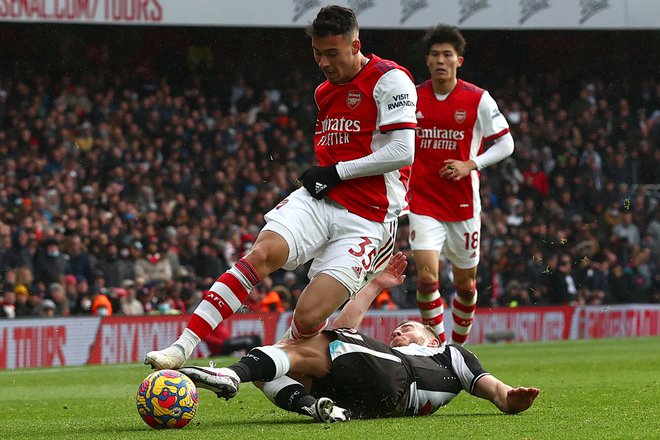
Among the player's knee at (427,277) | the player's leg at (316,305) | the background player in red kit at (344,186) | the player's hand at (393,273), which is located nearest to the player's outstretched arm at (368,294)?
the player's hand at (393,273)

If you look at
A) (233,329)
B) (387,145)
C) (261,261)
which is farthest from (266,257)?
(233,329)

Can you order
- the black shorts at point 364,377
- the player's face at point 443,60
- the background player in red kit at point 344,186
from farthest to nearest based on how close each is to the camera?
the player's face at point 443,60 → the background player in red kit at point 344,186 → the black shorts at point 364,377

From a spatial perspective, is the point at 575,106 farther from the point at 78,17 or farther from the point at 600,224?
the point at 78,17

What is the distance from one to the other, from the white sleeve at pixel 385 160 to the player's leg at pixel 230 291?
65 cm

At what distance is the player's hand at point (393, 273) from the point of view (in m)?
7.88

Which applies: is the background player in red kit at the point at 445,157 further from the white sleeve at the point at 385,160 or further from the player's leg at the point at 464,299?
the white sleeve at the point at 385,160

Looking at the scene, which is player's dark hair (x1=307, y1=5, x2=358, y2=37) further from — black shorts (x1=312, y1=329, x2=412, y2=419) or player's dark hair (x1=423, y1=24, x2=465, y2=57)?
player's dark hair (x1=423, y1=24, x2=465, y2=57)

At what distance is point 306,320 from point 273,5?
17.1 m

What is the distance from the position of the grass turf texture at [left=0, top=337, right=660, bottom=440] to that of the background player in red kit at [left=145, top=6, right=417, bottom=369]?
890mm

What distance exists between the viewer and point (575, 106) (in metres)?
26.1

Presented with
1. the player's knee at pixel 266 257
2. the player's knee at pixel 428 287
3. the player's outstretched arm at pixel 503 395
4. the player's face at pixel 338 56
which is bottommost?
the player's outstretched arm at pixel 503 395

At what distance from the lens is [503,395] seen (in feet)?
22.3

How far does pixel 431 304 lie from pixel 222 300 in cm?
413

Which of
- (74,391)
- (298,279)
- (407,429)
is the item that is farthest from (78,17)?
(407,429)
